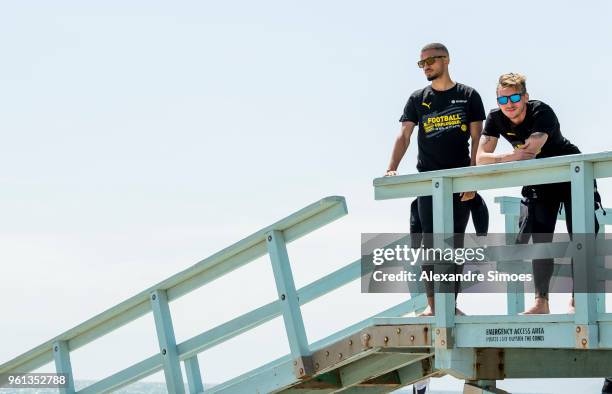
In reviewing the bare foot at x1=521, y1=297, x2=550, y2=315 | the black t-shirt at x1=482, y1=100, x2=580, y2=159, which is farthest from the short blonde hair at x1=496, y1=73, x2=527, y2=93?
the bare foot at x1=521, y1=297, x2=550, y2=315

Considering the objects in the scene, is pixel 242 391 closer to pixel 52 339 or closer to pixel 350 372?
pixel 350 372

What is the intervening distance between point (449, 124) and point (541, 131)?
0.80 meters

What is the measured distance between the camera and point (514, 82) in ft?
24.4

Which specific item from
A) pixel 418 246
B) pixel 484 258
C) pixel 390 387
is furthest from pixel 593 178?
pixel 390 387

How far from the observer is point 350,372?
9.22 m

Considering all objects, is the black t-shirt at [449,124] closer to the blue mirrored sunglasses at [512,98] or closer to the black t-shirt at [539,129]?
the black t-shirt at [539,129]

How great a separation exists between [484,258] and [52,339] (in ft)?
13.9

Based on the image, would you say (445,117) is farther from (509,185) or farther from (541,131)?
(509,185)

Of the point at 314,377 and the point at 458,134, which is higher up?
the point at 458,134

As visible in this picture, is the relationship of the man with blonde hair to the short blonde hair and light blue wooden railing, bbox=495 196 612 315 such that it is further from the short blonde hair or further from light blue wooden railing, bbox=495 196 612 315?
light blue wooden railing, bbox=495 196 612 315

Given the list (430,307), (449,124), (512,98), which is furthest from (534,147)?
(430,307)

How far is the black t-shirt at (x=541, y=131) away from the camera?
24.6 ft

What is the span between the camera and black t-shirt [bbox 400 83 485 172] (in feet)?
26.6

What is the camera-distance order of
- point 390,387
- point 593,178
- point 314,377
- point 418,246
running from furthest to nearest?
point 390,387 → point 314,377 → point 418,246 → point 593,178
